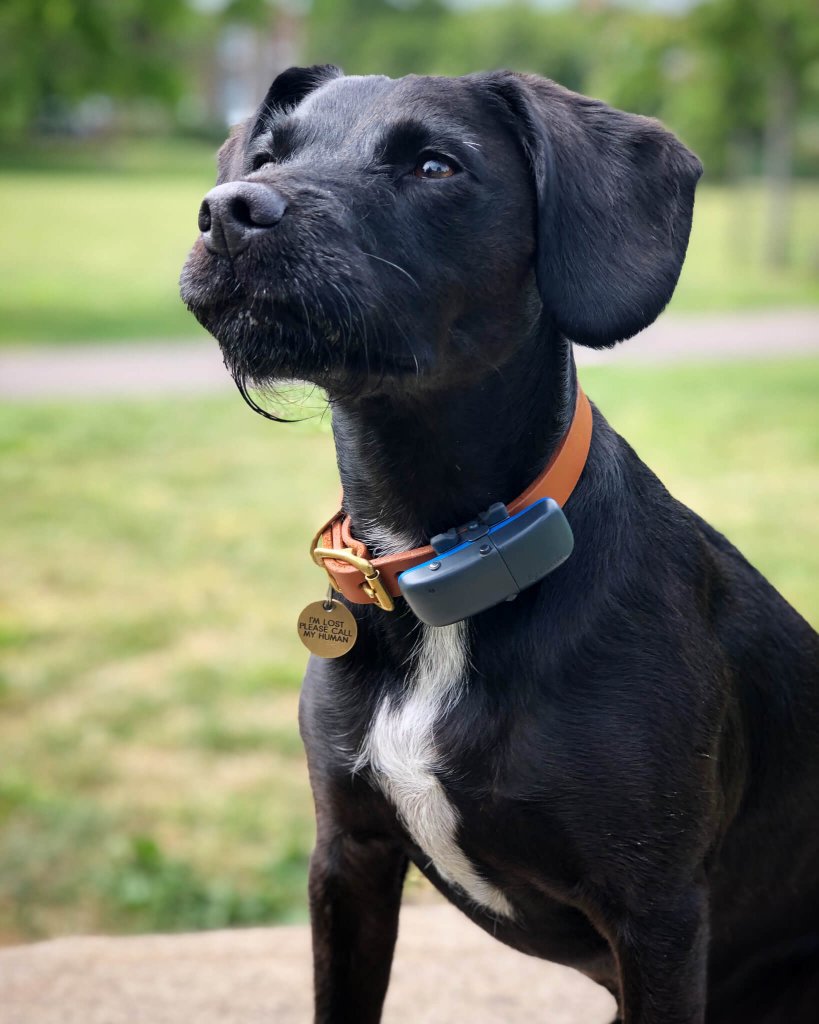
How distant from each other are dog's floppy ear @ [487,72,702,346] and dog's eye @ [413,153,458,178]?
13 cm

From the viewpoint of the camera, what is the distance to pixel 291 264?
175cm

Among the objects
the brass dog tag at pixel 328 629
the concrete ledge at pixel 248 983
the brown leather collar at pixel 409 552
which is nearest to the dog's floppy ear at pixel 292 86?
the brown leather collar at pixel 409 552

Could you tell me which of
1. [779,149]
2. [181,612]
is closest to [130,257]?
[779,149]

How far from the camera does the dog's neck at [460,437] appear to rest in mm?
1974

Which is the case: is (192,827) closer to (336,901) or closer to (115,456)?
(336,901)

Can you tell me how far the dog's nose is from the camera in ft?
5.62

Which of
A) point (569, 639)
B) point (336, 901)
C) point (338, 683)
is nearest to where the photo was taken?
point (569, 639)

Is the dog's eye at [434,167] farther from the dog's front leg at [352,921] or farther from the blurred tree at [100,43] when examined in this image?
the blurred tree at [100,43]

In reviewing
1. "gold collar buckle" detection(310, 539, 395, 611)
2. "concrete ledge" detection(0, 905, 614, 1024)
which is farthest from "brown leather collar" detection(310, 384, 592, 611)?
"concrete ledge" detection(0, 905, 614, 1024)

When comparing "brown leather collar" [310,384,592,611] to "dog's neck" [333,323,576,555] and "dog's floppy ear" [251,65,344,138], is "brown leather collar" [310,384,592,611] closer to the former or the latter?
"dog's neck" [333,323,576,555]

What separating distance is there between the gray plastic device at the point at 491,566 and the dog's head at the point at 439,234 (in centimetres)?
25

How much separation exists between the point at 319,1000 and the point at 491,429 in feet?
3.65

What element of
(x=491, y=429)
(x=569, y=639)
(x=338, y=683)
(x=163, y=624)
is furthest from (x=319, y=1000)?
(x=163, y=624)

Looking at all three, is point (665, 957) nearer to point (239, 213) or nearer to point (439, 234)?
point (439, 234)
